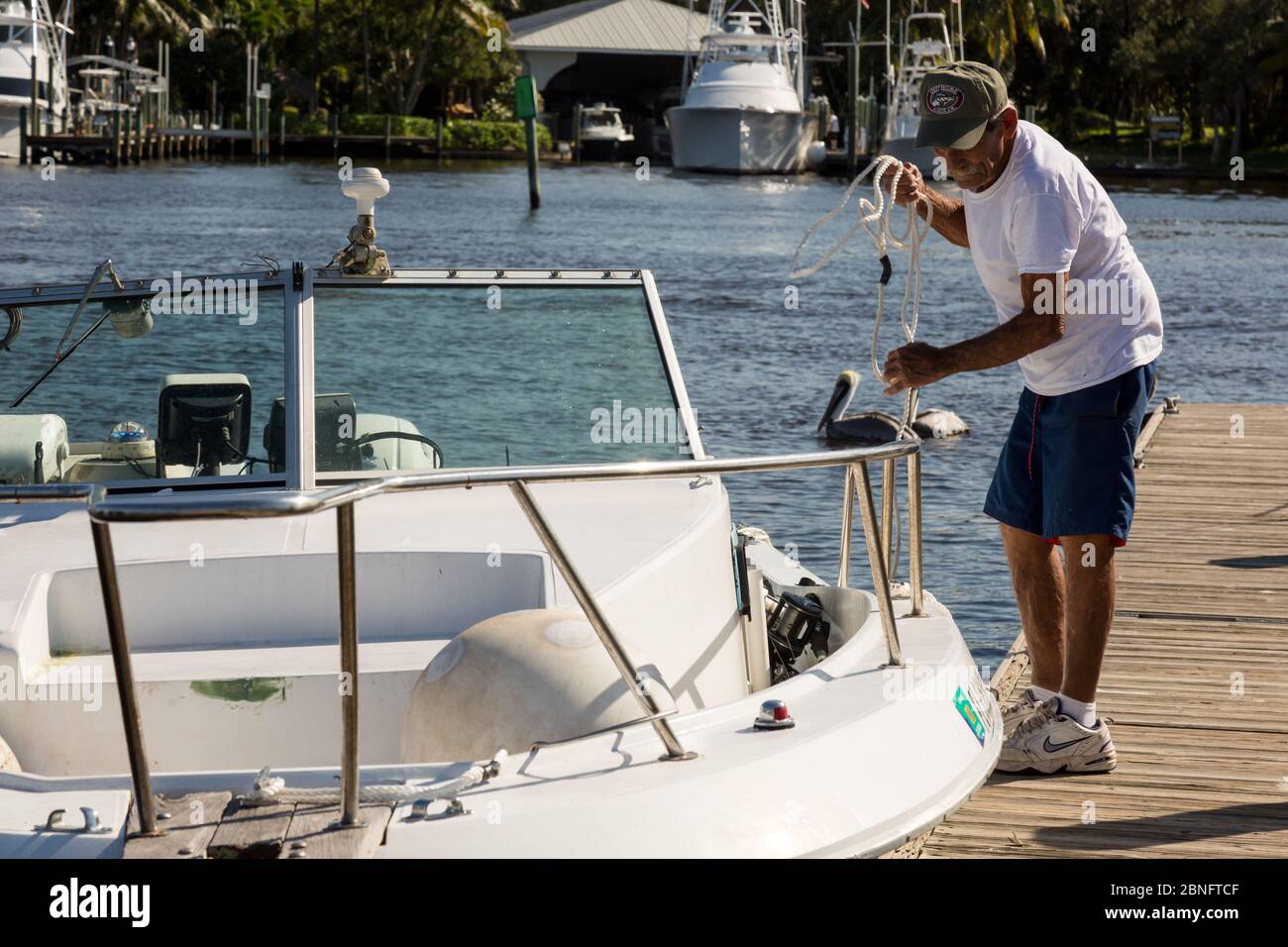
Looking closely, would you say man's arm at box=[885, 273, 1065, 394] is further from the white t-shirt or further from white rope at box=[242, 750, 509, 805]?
white rope at box=[242, 750, 509, 805]

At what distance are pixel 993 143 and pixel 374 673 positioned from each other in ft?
6.21

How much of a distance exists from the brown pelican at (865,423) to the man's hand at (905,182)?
1049 centimetres

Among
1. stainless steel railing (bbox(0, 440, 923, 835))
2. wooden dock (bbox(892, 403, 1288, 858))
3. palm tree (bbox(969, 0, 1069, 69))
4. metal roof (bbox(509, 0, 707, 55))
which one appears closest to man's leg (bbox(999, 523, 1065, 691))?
wooden dock (bbox(892, 403, 1288, 858))

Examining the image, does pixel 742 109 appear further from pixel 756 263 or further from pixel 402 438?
pixel 402 438

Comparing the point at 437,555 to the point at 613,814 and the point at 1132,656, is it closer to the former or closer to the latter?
the point at 613,814

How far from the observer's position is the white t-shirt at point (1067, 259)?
3947 mm

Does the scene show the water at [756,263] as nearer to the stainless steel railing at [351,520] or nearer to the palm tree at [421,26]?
the stainless steel railing at [351,520]

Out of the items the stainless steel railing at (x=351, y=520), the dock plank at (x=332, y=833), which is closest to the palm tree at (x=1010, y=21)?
the stainless steel railing at (x=351, y=520)

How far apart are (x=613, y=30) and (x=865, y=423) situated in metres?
56.2

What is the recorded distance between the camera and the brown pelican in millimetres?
14805

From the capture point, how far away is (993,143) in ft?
13.2

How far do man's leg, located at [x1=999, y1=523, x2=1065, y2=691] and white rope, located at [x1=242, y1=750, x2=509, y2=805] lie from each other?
1.87 metres

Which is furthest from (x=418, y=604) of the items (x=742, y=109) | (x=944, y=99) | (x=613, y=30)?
(x=613, y=30)
